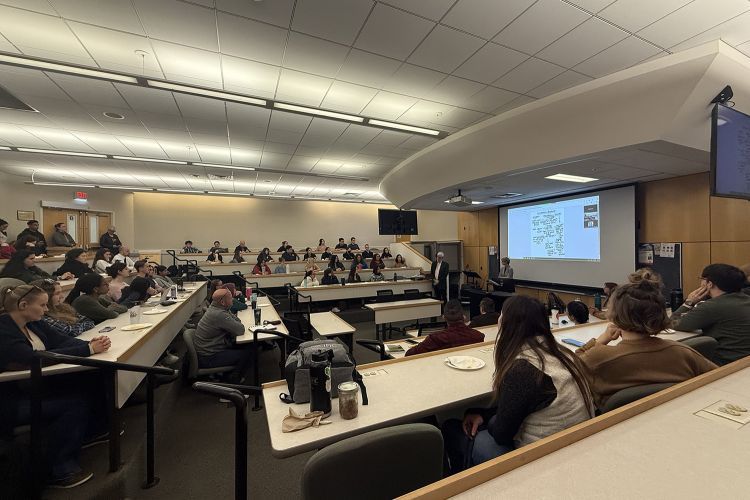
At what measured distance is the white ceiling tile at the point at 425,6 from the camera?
8.42ft

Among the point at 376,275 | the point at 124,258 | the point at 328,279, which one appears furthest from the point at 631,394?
the point at 124,258

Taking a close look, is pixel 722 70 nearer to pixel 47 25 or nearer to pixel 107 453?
pixel 47 25

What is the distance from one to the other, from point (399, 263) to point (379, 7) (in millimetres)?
8418

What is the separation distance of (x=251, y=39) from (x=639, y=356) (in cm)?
394

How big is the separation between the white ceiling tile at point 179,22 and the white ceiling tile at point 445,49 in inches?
78.5

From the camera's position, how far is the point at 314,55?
3285mm

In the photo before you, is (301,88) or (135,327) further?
(301,88)

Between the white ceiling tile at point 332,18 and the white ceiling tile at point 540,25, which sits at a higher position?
the white ceiling tile at point 332,18

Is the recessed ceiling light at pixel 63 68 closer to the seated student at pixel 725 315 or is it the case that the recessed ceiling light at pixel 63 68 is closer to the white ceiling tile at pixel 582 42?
the white ceiling tile at pixel 582 42

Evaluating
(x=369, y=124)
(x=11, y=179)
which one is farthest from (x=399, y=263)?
(x=11, y=179)

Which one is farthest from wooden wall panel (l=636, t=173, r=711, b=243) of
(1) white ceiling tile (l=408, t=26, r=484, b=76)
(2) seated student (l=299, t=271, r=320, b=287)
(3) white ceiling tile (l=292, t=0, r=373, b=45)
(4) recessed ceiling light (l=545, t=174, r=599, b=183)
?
(2) seated student (l=299, t=271, r=320, b=287)

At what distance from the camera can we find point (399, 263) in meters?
10.6

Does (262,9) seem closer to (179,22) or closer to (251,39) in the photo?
(251,39)

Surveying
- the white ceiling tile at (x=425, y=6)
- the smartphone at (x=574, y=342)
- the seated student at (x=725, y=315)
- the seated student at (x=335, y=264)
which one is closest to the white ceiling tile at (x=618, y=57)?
the white ceiling tile at (x=425, y=6)
